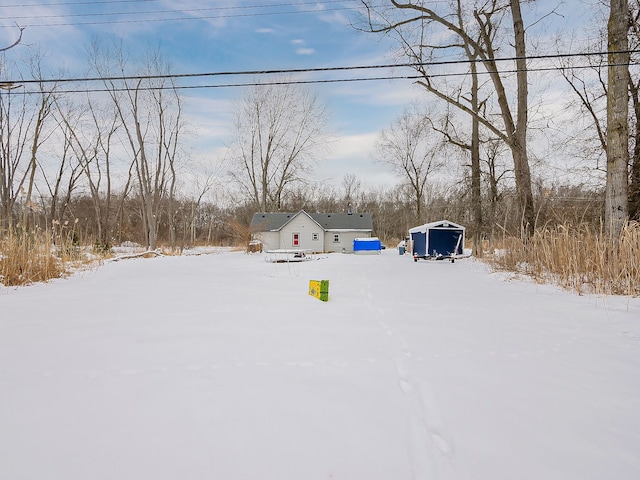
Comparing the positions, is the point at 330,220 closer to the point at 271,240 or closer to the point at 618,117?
the point at 271,240

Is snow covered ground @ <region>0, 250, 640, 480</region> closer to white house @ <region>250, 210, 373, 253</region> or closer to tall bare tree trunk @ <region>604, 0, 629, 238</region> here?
tall bare tree trunk @ <region>604, 0, 629, 238</region>

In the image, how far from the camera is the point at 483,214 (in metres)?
12.4

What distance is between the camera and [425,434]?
1222mm

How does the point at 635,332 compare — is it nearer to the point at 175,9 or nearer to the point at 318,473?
the point at 318,473

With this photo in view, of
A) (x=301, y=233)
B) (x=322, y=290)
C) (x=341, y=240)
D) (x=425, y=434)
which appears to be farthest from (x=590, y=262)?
(x=341, y=240)

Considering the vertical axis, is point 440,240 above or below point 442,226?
below

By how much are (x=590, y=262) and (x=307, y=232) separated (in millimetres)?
19334

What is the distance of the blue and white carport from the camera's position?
11.0 metres

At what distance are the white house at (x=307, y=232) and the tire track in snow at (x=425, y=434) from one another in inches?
822

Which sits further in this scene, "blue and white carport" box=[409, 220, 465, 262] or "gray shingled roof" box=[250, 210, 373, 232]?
"gray shingled roof" box=[250, 210, 373, 232]

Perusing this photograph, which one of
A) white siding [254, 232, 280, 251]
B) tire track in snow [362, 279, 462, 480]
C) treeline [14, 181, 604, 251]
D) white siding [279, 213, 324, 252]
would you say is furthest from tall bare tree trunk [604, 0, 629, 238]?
white siding [254, 232, 280, 251]

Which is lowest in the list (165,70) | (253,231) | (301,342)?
(301,342)

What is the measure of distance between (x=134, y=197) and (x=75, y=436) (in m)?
36.5

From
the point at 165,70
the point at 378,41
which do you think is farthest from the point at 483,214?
the point at 165,70
